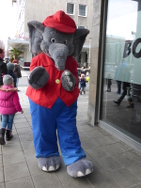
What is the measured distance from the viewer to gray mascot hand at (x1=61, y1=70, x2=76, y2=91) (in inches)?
95.8

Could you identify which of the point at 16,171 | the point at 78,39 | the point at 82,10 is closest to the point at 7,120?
the point at 16,171

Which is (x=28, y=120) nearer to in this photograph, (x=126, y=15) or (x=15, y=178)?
(x=15, y=178)

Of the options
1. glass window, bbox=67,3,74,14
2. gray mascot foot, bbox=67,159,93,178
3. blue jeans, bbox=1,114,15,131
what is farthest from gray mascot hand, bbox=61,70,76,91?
glass window, bbox=67,3,74,14

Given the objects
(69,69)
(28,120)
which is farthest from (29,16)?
(69,69)

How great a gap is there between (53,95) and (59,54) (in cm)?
56

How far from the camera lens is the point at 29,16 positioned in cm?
2580

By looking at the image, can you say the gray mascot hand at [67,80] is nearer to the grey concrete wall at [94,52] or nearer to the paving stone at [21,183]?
the paving stone at [21,183]

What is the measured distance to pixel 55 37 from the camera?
2475 mm

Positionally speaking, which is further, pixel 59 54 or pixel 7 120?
pixel 7 120

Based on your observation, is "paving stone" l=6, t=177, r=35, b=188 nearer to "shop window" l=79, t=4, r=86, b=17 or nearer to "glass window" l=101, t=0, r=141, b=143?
"glass window" l=101, t=0, r=141, b=143

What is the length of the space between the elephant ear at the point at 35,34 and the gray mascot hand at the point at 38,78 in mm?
413

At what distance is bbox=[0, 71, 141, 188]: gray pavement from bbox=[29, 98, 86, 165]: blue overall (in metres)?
0.28

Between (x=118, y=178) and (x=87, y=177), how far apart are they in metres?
0.42

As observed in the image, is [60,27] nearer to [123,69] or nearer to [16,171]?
[123,69]
